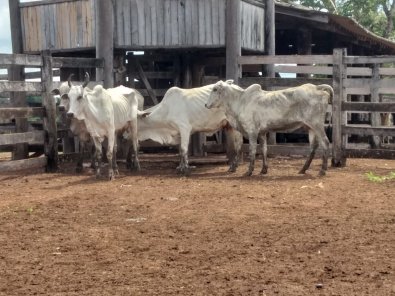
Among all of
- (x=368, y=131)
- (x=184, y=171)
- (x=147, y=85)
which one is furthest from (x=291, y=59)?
(x=147, y=85)

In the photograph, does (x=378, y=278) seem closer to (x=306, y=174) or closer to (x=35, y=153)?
(x=306, y=174)

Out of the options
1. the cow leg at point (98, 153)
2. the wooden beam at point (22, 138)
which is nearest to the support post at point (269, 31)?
the cow leg at point (98, 153)

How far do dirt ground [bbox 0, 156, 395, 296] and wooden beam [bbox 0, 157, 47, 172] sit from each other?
58 centimetres

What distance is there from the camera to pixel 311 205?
25.7ft

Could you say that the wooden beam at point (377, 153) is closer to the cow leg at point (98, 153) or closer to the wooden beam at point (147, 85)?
the cow leg at point (98, 153)

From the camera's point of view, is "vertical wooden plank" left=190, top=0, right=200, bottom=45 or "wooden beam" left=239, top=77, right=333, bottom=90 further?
"vertical wooden plank" left=190, top=0, right=200, bottom=45

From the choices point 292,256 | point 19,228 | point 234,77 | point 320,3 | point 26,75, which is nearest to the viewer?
point 292,256

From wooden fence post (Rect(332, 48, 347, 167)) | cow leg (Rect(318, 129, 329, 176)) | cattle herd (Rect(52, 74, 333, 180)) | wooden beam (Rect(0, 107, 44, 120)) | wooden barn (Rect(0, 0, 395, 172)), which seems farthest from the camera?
wooden barn (Rect(0, 0, 395, 172))

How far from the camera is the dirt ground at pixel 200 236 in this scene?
15.8ft

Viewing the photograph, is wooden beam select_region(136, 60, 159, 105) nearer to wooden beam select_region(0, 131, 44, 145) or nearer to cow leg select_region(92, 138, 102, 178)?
wooden beam select_region(0, 131, 44, 145)

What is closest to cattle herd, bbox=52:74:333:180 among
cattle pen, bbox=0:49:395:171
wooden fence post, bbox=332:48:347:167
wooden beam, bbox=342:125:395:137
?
cattle pen, bbox=0:49:395:171

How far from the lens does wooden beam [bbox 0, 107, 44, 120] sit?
10.8 metres

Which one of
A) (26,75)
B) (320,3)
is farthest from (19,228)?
(320,3)

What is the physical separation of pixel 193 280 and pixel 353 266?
128 cm
